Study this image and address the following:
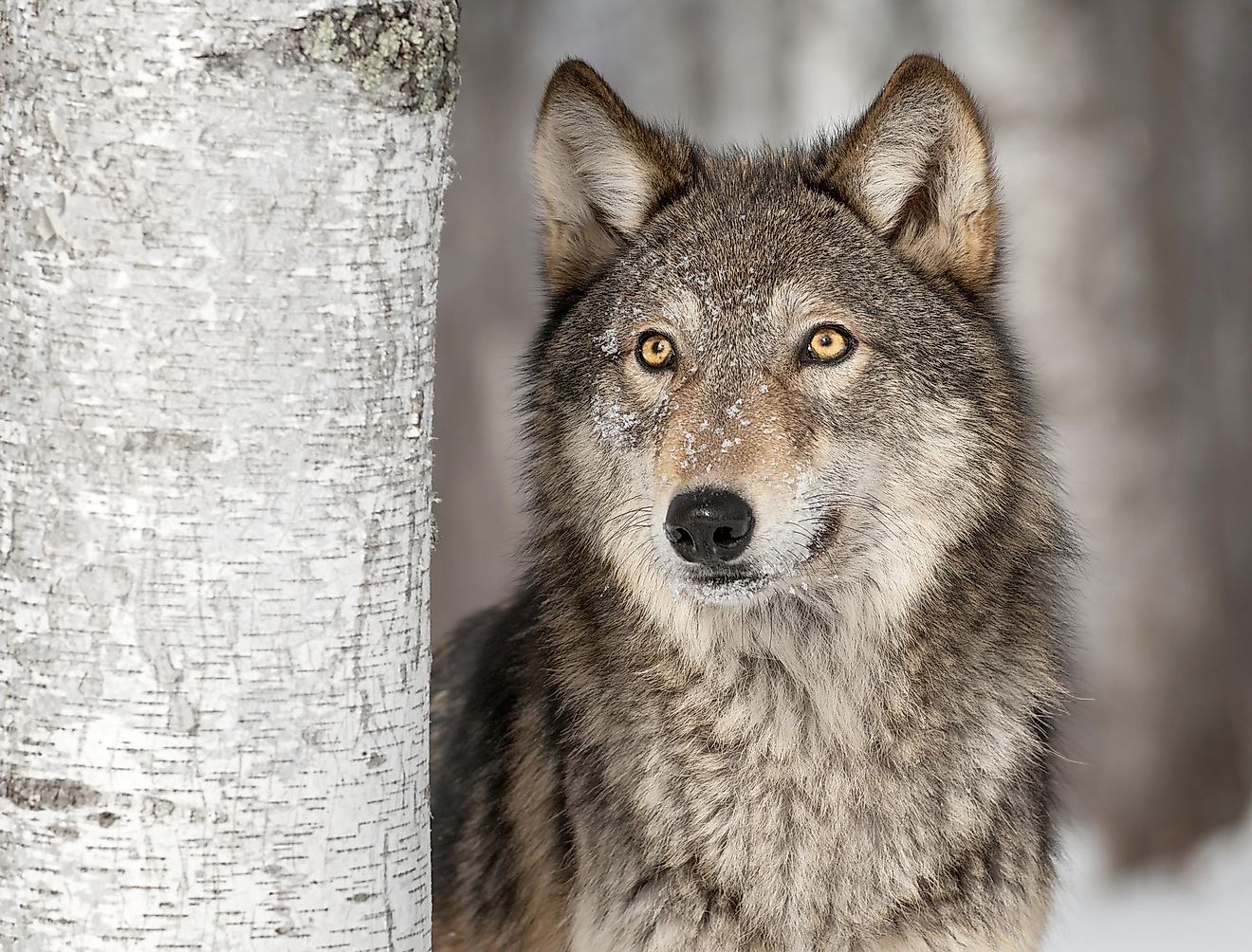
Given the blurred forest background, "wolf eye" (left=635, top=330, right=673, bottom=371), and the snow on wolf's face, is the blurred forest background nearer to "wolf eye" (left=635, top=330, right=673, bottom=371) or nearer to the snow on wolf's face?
the snow on wolf's face

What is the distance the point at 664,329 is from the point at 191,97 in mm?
1476

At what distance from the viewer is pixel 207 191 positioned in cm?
194

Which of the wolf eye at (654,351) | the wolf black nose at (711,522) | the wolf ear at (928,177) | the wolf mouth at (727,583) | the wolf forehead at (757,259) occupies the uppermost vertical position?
the wolf ear at (928,177)

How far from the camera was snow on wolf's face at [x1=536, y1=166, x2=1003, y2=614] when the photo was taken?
9.72ft

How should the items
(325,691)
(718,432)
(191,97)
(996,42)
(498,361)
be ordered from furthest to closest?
(498,361), (996,42), (718,432), (325,691), (191,97)

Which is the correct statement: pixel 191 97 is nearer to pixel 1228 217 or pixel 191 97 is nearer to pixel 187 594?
pixel 187 594

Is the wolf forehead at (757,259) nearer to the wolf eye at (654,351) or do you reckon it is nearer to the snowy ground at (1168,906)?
the wolf eye at (654,351)

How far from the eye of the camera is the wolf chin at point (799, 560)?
10.2ft

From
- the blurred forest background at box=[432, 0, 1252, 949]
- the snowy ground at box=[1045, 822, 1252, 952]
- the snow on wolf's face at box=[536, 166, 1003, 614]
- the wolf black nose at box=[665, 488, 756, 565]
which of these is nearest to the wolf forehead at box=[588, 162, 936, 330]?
the snow on wolf's face at box=[536, 166, 1003, 614]

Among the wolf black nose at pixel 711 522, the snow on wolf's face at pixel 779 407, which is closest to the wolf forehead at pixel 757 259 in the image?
the snow on wolf's face at pixel 779 407

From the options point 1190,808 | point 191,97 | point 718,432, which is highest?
point 191,97

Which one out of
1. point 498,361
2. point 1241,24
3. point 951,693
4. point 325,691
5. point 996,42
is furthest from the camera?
point 498,361

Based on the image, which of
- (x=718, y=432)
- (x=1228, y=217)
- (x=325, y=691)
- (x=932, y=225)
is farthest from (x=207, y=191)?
(x=1228, y=217)

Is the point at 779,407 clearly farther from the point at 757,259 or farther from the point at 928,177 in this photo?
the point at 928,177
